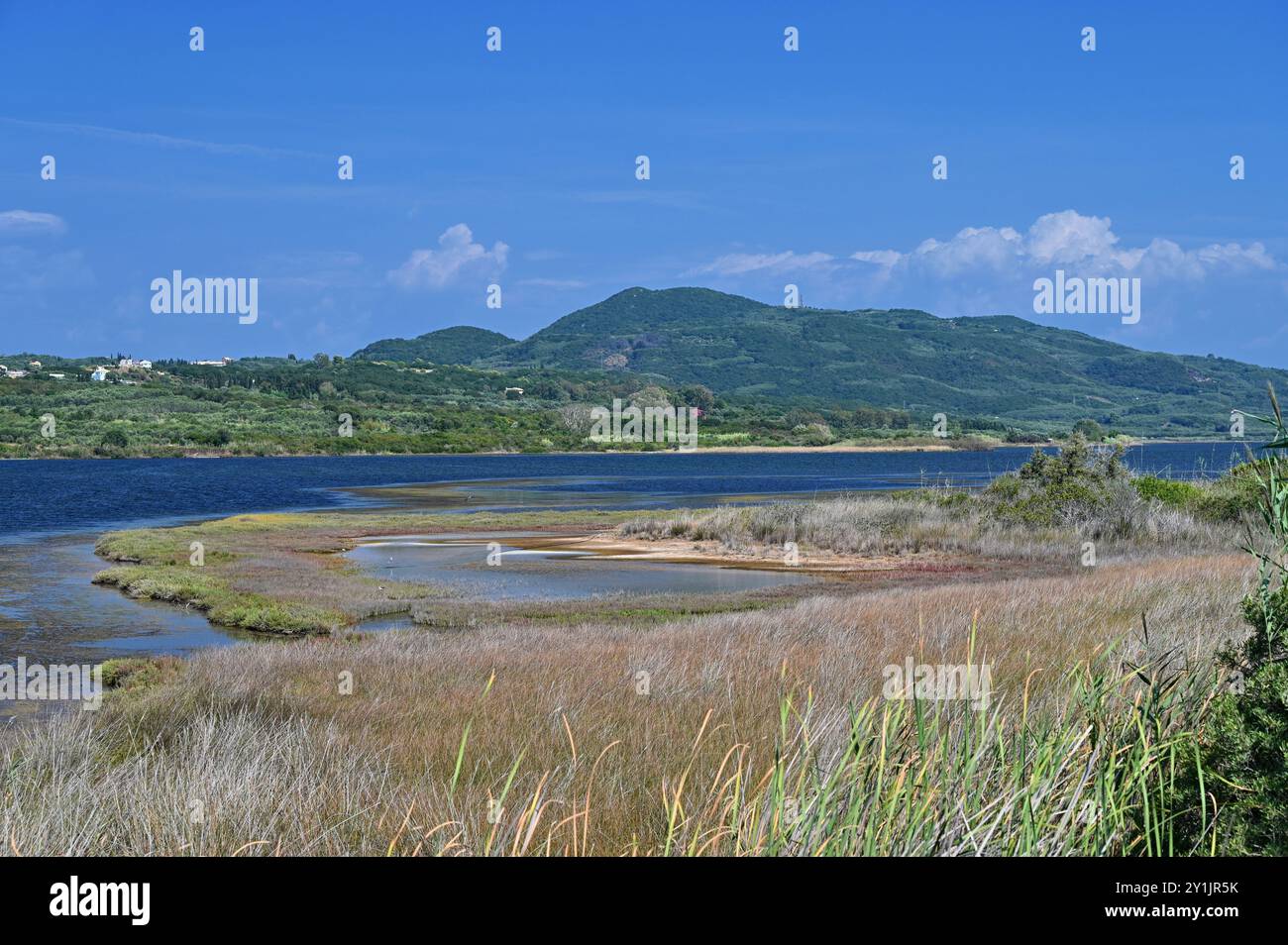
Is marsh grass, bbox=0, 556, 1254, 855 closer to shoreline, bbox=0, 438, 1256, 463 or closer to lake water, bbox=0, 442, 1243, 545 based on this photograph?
lake water, bbox=0, 442, 1243, 545

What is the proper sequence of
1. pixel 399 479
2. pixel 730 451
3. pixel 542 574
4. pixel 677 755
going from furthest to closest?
pixel 730 451
pixel 399 479
pixel 542 574
pixel 677 755

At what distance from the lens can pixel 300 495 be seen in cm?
7319

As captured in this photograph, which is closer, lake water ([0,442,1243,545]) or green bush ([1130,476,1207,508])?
green bush ([1130,476,1207,508])

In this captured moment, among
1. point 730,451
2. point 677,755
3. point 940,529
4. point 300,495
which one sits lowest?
point 940,529

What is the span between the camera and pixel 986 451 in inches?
6526

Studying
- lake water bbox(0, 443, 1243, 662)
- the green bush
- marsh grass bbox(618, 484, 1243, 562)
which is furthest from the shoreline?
the green bush

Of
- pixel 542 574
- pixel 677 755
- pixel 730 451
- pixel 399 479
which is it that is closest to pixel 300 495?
pixel 399 479

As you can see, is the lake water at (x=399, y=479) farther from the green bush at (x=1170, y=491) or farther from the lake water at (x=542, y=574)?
the lake water at (x=542, y=574)

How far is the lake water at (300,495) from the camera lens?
958 inches

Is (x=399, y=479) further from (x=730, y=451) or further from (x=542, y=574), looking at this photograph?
(x=730, y=451)

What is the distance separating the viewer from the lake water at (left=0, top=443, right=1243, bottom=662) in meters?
24.3

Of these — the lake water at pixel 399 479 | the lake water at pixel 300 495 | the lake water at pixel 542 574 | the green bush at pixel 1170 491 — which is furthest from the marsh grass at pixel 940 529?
the lake water at pixel 300 495
